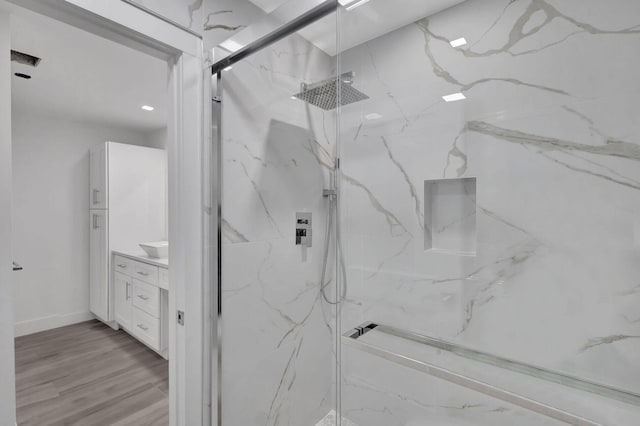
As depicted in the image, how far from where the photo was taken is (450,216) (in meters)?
0.95

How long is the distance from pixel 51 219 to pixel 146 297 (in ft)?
5.50

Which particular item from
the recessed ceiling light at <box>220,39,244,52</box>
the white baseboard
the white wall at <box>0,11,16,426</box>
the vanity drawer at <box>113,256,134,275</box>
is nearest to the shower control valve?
the recessed ceiling light at <box>220,39,244,52</box>

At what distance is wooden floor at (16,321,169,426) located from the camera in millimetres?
2055

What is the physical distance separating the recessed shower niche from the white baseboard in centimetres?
433

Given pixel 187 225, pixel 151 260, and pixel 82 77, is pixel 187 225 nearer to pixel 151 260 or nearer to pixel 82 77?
pixel 151 260

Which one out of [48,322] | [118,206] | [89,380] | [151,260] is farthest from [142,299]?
[48,322]

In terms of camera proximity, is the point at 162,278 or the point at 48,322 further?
the point at 48,322

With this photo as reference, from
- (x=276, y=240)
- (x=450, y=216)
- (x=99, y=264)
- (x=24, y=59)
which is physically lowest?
(x=99, y=264)

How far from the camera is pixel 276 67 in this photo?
153 cm

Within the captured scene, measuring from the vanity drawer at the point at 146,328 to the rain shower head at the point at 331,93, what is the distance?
2.44 m

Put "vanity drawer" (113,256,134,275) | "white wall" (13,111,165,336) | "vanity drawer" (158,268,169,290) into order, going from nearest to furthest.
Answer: "vanity drawer" (158,268,169,290), "vanity drawer" (113,256,134,275), "white wall" (13,111,165,336)

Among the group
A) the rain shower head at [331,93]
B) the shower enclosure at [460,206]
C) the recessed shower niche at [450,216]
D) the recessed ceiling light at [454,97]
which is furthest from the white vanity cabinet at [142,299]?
the recessed ceiling light at [454,97]

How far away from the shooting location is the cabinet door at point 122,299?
128 inches

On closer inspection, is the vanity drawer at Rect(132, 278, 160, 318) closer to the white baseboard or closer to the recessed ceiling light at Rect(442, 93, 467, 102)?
the white baseboard
